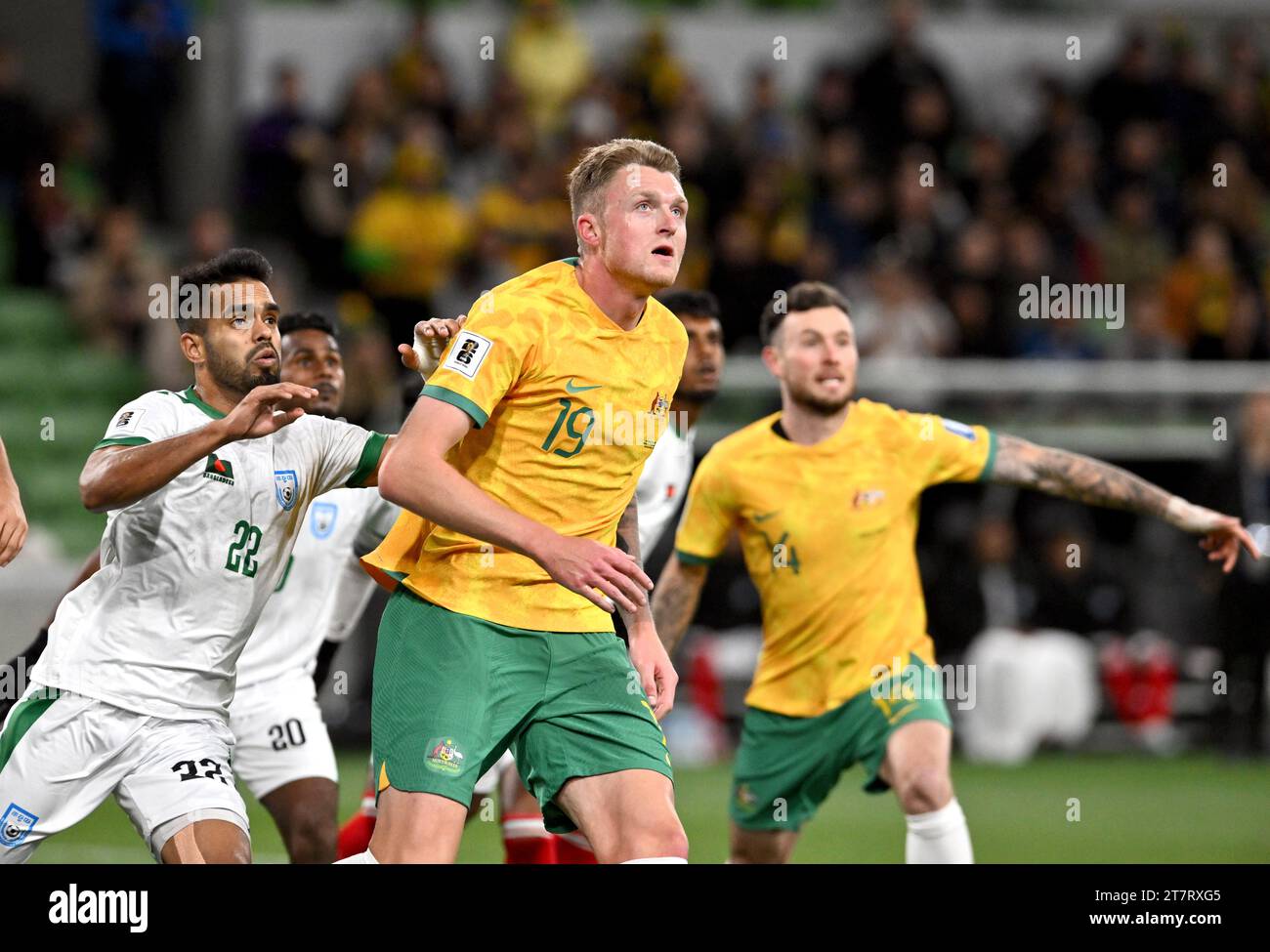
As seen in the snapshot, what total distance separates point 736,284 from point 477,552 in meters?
9.72

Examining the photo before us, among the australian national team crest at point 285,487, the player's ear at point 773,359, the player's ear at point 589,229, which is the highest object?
the player's ear at point 589,229

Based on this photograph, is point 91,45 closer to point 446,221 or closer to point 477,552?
point 446,221

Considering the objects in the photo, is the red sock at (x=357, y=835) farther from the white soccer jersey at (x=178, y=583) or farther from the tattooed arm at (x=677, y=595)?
the white soccer jersey at (x=178, y=583)

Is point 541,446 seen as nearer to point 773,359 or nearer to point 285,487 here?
point 285,487

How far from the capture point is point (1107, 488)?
678cm

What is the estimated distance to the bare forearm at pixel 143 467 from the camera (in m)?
5.11

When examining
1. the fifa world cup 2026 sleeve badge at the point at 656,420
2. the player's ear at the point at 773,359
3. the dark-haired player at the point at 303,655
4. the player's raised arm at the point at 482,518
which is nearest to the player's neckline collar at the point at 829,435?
the player's ear at the point at 773,359

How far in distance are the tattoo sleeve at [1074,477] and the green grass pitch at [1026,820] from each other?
3304 millimetres

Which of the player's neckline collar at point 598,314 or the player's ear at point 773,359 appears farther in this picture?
the player's ear at point 773,359

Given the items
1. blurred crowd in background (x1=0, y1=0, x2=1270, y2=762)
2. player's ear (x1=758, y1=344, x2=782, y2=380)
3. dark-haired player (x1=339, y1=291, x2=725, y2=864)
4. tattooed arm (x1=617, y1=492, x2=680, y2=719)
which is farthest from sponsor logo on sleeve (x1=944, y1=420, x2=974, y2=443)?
blurred crowd in background (x1=0, y1=0, x2=1270, y2=762)

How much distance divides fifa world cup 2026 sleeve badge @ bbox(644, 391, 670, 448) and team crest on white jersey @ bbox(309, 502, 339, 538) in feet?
7.20

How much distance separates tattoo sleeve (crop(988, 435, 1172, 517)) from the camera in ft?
22.0

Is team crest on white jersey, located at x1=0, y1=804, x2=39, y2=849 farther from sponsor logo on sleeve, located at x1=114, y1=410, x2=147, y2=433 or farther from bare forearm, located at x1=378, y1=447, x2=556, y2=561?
bare forearm, located at x1=378, y1=447, x2=556, y2=561
